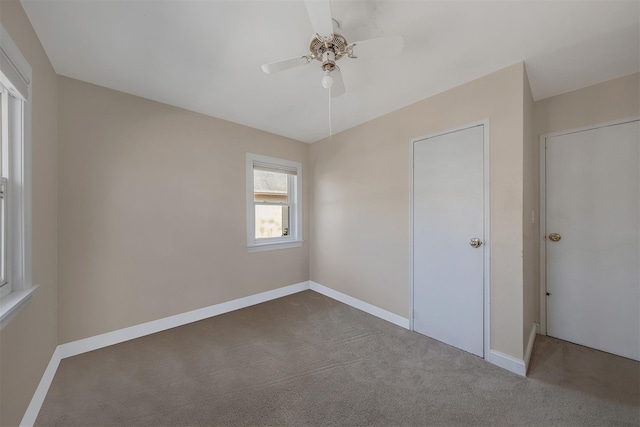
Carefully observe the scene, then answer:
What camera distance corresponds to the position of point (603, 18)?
138cm

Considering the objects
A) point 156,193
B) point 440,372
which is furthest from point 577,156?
point 156,193

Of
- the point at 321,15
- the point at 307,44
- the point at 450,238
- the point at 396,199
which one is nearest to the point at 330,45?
the point at 321,15

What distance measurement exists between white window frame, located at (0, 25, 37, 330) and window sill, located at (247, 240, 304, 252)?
1.91 meters

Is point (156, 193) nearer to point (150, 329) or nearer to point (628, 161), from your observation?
point (150, 329)

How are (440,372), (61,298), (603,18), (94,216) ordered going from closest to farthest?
1. (603,18)
2. (440,372)
3. (61,298)
4. (94,216)

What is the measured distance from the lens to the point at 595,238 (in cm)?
208

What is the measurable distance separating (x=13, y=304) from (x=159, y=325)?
1428 mm

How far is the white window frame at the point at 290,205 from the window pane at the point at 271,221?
67 mm

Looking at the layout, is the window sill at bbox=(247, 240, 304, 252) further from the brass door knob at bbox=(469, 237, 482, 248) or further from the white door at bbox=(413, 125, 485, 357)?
the brass door knob at bbox=(469, 237, 482, 248)

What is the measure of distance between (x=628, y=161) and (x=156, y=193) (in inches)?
169

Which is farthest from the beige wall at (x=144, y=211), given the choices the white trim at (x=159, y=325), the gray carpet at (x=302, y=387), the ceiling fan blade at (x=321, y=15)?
the ceiling fan blade at (x=321, y=15)

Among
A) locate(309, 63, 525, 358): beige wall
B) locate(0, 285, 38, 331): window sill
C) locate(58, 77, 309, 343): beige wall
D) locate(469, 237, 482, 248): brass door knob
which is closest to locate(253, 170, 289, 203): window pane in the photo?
locate(58, 77, 309, 343): beige wall


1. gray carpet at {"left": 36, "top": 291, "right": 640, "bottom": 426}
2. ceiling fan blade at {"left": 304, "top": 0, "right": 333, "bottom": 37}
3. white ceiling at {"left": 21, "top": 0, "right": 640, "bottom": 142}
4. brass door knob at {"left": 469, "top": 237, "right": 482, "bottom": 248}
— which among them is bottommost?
gray carpet at {"left": 36, "top": 291, "right": 640, "bottom": 426}

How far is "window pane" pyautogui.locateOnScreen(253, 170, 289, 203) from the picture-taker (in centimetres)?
328
